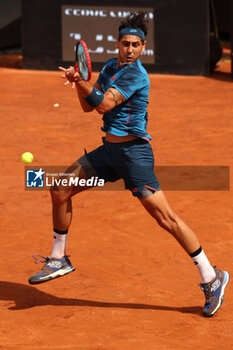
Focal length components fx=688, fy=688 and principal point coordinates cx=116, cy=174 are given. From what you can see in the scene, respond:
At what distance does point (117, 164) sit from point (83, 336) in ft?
4.54

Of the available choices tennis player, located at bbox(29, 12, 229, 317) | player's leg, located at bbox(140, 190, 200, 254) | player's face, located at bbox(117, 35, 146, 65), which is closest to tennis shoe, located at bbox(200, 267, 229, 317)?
tennis player, located at bbox(29, 12, 229, 317)

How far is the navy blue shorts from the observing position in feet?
17.8

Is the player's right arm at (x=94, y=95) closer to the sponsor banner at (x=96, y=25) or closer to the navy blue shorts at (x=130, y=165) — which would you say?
the navy blue shorts at (x=130, y=165)

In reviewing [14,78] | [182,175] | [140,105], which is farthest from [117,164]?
[14,78]

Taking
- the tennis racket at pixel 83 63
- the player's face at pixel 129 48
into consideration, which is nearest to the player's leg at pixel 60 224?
the tennis racket at pixel 83 63

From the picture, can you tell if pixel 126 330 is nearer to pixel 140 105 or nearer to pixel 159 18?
pixel 140 105

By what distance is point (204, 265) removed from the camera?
549 centimetres

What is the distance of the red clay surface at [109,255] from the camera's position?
5.24 metres

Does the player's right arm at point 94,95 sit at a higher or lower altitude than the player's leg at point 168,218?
higher

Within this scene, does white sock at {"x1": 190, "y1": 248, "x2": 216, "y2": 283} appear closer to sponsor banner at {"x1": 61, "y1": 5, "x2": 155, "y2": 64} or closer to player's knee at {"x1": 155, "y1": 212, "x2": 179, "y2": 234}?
player's knee at {"x1": 155, "y1": 212, "x2": 179, "y2": 234}

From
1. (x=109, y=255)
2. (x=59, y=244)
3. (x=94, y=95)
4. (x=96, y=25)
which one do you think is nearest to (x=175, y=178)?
(x=109, y=255)

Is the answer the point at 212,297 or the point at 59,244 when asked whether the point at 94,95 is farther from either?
the point at 212,297
